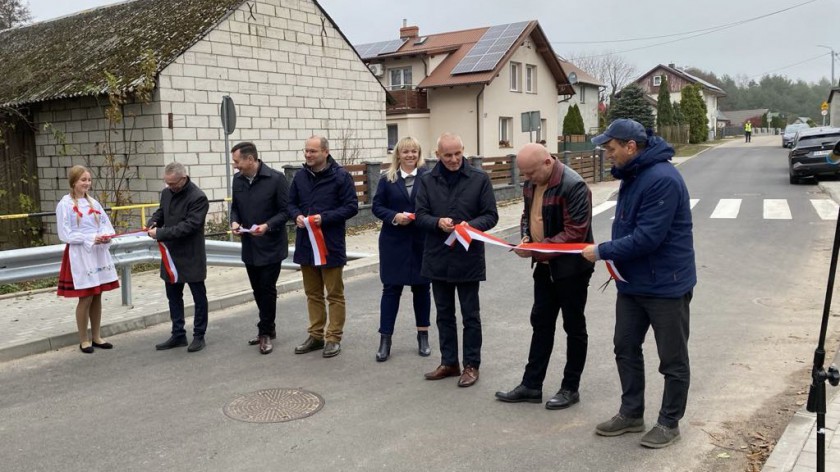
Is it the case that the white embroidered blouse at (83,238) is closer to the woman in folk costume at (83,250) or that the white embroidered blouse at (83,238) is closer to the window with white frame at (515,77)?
the woman in folk costume at (83,250)

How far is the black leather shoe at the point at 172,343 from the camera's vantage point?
6.76m

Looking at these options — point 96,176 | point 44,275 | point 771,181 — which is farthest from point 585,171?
Answer: point 44,275

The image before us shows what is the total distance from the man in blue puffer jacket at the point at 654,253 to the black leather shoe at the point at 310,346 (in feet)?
10.4

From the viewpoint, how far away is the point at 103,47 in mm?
17250

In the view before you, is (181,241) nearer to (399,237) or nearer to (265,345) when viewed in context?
(265,345)

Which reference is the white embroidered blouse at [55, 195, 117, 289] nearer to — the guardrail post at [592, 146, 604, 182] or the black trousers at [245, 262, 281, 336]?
the black trousers at [245, 262, 281, 336]

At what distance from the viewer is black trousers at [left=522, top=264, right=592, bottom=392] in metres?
4.73

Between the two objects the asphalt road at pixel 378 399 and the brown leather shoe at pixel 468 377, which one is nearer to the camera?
the asphalt road at pixel 378 399

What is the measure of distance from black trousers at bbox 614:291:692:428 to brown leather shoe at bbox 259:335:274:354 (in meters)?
3.40

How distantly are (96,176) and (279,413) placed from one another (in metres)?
13.4

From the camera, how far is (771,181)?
2495 cm

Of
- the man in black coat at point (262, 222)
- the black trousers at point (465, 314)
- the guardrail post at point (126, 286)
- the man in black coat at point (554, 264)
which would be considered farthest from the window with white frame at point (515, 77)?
the man in black coat at point (554, 264)

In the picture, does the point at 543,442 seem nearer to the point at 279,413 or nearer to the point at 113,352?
the point at 279,413

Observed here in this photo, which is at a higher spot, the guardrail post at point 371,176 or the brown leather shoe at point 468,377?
the guardrail post at point 371,176
